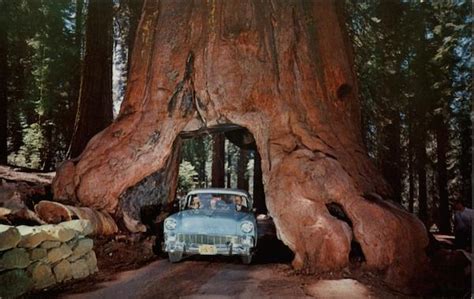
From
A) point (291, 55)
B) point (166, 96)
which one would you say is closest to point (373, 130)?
point (291, 55)

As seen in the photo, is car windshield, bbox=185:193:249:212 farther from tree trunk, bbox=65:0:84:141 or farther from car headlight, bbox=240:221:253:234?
tree trunk, bbox=65:0:84:141

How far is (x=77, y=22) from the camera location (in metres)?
19.8

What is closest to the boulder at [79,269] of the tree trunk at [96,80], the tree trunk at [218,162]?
the tree trunk at [96,80]

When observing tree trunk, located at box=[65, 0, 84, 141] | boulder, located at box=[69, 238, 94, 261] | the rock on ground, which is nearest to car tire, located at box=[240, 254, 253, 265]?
the rock on ground

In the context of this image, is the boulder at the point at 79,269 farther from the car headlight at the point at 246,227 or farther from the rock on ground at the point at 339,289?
the rock on ground at the point at 339,289

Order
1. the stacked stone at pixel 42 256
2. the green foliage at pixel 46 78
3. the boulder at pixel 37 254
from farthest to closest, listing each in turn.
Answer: the green foliage at pixel 46 78, the boulder at pixel 37 254, the stacked stone at pixel 42 256

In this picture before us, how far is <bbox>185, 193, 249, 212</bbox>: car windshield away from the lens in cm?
881

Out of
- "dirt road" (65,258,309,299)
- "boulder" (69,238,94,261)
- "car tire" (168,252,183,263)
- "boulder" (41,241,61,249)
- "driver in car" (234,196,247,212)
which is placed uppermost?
"driver in car" (234,196,247,212)

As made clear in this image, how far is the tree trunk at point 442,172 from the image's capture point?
17.1 metres

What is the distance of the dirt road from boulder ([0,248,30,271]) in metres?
0.78

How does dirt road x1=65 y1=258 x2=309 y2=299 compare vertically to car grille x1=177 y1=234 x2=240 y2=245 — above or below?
below

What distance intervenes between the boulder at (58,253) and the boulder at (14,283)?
0.56 meters

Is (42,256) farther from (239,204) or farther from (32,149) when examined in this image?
(32,149)

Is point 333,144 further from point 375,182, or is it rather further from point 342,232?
point 342,232
